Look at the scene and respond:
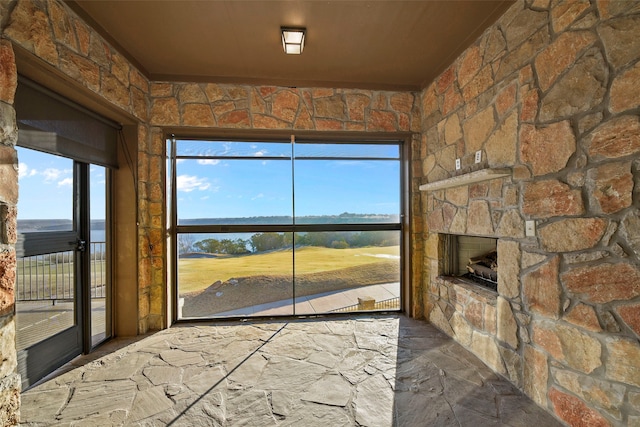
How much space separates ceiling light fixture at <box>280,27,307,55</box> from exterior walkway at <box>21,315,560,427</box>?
8.83 ft

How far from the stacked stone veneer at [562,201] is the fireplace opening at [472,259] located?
0.27m

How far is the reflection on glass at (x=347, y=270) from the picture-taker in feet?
11.0

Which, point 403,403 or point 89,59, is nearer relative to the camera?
point 403,403

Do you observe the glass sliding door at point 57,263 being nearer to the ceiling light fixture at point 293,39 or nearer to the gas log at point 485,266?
the ceiling light fixture at point 293,39

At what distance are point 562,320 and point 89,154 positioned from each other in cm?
372

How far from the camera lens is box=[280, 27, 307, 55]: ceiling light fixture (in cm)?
222

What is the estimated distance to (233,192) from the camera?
3.43 m

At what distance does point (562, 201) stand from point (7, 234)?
3.22m

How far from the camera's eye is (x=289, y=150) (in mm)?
3248

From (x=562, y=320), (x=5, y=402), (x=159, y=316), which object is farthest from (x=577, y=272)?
(x=159, y=316)

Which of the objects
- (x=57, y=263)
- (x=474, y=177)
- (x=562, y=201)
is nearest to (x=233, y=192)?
(x=57, y=263)

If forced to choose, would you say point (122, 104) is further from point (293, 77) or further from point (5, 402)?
point (5, 402)

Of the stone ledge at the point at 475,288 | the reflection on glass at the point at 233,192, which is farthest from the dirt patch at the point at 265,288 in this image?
the reflection on glass at the point at 233,192

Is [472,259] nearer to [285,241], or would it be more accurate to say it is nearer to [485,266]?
[485,266]
